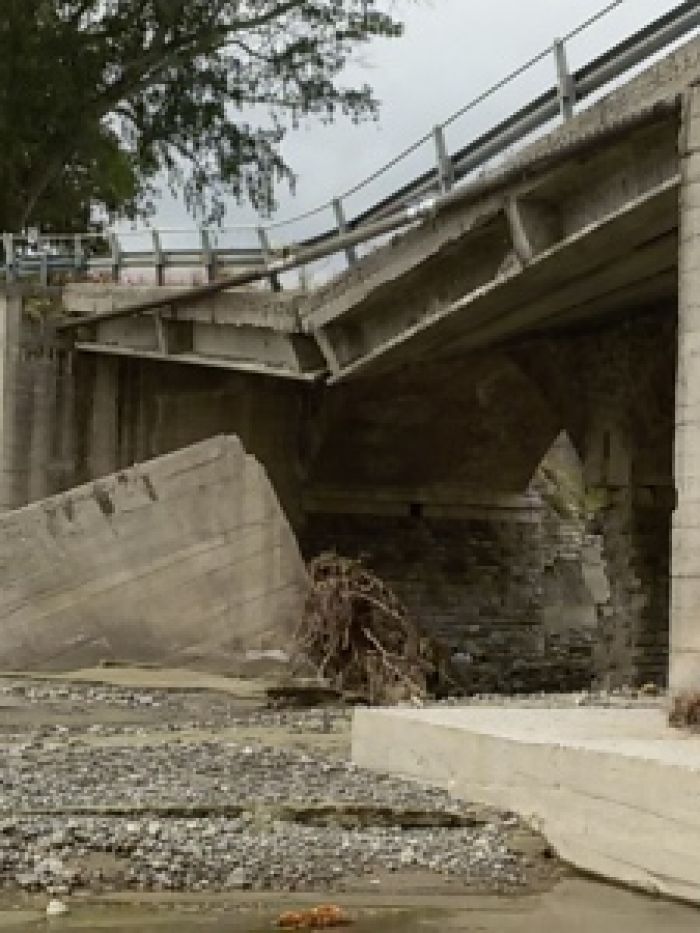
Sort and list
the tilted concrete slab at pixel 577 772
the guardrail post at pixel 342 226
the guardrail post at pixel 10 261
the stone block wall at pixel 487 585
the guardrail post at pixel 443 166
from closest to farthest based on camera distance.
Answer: the tilted concrete slab at pixel 577 772, the guardrail post at pixel 443 166, the guardrail post at pixel 342 226, the guardrail post at pixel 10 261, the stone block wall at pixel 487 585

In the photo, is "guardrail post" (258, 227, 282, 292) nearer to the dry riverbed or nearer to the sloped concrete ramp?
the sloped concrete ramp

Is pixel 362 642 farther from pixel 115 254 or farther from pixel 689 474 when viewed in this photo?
pixel 115 254

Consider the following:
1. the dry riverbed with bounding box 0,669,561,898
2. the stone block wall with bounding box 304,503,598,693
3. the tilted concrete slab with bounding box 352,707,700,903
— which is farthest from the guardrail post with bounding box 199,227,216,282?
the tilted concrete slab with bounding box 352,707,700,903

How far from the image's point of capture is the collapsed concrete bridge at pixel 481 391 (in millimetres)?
16875

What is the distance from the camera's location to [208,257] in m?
24.0

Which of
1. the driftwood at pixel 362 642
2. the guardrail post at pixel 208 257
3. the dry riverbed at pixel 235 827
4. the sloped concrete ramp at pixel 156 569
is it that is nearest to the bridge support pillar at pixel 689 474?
the dry riverbed at pixel 235 827

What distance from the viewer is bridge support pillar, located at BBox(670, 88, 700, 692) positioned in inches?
449

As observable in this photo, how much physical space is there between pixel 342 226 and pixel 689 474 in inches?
396

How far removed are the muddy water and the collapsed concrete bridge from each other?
433cm

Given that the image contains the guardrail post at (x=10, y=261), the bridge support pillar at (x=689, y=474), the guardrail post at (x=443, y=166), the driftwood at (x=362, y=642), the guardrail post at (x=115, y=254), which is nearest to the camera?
the bridge support pillar at (x=689, y=474)

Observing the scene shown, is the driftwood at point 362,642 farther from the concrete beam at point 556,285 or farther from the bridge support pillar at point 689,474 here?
the bridge support pillar at point 689,474

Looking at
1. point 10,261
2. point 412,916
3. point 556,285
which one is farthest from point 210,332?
point 412,916

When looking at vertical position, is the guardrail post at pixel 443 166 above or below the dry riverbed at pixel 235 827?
above

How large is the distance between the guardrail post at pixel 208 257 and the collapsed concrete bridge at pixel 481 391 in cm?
54
